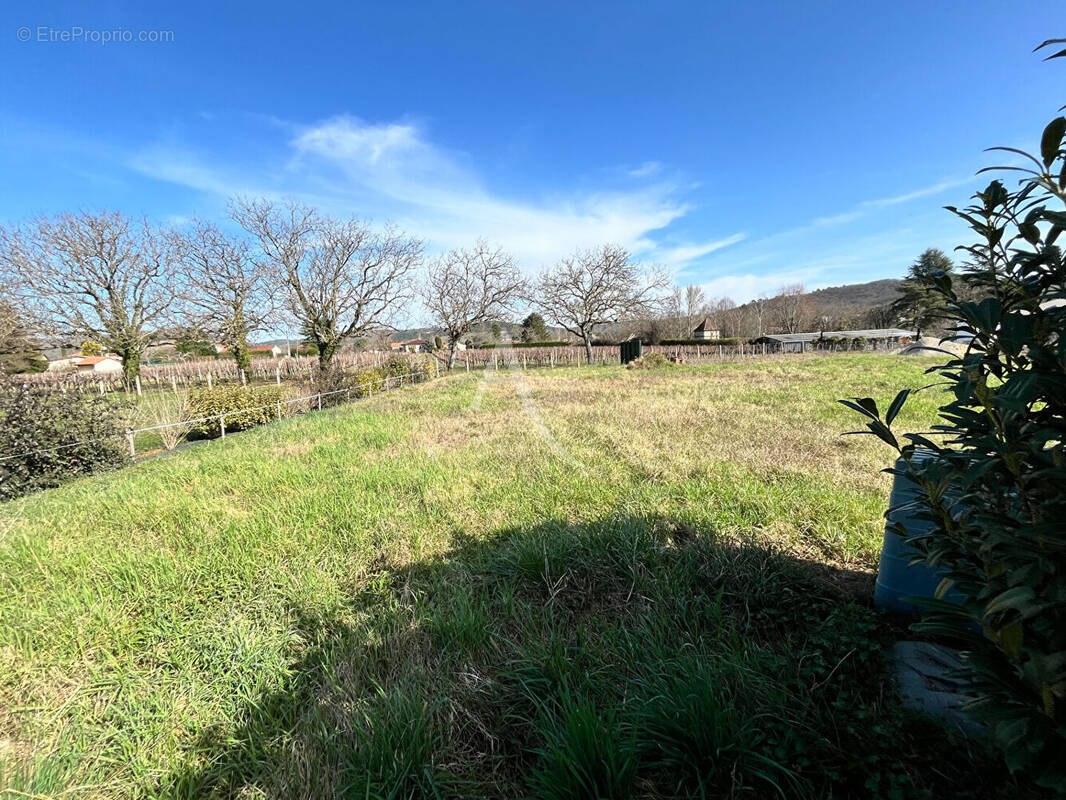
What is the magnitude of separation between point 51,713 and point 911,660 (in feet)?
13.0

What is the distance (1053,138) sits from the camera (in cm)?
94

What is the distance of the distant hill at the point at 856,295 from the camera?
67688 millimetres

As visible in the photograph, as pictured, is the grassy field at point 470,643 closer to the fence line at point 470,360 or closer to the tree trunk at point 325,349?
the tree trunk at point 325,349

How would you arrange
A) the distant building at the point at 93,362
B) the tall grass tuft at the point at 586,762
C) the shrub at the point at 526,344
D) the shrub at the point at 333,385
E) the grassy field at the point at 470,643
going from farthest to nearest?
the shrub at the point at 526,344
the distant building at the point at 93,362
the shrub at the point at 333,385
the grassy field at the point at 470,643
the tall grass tuft at the point at 586,762

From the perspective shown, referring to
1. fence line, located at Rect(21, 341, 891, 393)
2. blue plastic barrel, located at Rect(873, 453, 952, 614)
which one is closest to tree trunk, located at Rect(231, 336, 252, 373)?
fence line, located at Rect(21, 341, 891, 393)

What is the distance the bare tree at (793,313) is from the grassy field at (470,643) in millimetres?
64363

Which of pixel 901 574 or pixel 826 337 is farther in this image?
pixel 826 337

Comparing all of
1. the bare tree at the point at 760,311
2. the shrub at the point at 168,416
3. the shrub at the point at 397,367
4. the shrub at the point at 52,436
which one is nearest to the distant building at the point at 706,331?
the bare tree at the point at 760,311

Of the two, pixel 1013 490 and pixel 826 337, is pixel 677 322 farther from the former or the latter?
pixel 1013 490

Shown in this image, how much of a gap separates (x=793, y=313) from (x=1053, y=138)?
69.1 metres

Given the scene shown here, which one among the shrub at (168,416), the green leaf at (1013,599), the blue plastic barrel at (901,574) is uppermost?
the green leaf at (1013,599)

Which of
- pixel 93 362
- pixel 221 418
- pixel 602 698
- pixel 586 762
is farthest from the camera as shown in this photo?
pixel 93 362

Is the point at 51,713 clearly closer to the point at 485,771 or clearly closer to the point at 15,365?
the point at 485,771

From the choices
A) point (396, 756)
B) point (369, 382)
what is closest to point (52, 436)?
point (396, 756)
